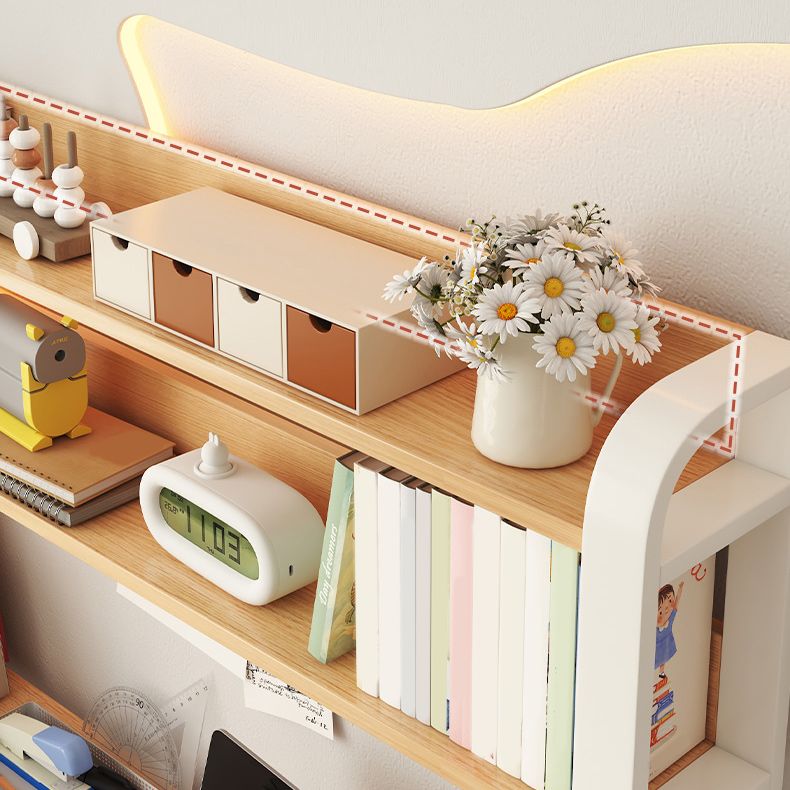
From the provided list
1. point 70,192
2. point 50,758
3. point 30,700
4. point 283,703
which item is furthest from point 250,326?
point 30,700

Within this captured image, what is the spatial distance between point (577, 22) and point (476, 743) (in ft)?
1.87

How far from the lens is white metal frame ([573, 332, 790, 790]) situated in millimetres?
750

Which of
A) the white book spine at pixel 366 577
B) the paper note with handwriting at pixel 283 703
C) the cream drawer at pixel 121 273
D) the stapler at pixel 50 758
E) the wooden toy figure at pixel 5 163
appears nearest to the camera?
the white book spine at pixel 366 577

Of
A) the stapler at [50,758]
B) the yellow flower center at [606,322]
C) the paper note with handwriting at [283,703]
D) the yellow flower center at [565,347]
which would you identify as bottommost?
the stapler at [50,758]

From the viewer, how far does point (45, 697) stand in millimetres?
1955

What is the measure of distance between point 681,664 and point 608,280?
341mm

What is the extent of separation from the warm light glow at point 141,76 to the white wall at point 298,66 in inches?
0.6

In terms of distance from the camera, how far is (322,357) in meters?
0.94

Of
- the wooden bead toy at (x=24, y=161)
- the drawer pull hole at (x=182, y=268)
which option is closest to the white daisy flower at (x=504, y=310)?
the drawer pull hole at (x=182, y=268)

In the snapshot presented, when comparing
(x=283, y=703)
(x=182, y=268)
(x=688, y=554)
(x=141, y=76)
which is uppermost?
(x=141, y=76)

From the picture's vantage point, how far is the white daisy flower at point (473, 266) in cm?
82

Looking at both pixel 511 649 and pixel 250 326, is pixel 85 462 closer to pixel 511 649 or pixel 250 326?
pixel 250 326

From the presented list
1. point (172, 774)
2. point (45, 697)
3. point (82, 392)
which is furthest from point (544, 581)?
point (45, 697)

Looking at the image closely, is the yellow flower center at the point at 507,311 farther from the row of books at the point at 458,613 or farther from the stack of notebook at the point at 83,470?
the stack of notebook at the point at 83,470
